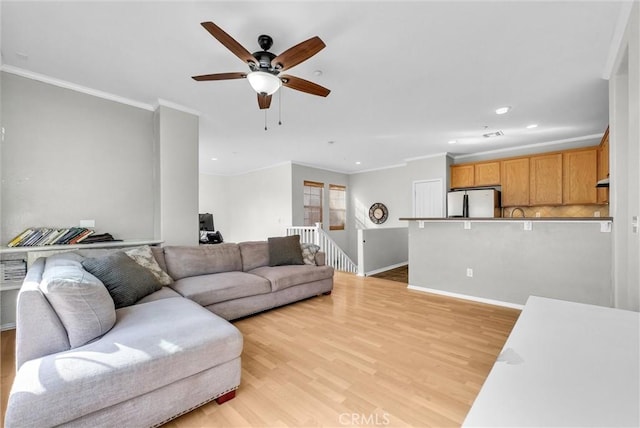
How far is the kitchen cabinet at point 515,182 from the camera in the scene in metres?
5.10

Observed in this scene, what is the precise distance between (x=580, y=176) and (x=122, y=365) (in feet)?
21.3

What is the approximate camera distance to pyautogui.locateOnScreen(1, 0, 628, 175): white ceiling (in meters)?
1.93

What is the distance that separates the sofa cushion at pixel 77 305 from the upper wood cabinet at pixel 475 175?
6236 millimetres

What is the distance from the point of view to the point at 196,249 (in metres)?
3.33

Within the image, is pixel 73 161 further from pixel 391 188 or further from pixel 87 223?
pixel 391 188

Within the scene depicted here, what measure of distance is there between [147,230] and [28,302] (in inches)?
94.5

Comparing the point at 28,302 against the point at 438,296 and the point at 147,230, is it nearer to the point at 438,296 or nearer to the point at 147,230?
the point at 147,230

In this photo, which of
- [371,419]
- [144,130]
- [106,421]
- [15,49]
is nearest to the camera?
[106,421]

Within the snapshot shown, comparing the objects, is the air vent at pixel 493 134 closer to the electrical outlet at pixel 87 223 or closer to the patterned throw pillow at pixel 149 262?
the patterned throw pillow at pixel 149 262

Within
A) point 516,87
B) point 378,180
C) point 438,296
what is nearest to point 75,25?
point 516,87

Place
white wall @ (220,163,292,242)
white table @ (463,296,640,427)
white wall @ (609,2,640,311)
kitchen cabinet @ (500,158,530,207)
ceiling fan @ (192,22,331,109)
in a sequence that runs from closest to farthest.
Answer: white table @ (463,296,640,427) < white wall @ (609,2,640,311) < ceiling fan @ (192,22,331,109) < kitchen cabinet @ (500,158,530,207) < white wall @ (220,163,292,242)

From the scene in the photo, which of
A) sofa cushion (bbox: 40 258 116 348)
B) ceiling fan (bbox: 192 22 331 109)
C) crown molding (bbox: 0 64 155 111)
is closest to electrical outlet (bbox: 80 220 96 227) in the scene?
crown molding (bbox: 0 64 155 111)

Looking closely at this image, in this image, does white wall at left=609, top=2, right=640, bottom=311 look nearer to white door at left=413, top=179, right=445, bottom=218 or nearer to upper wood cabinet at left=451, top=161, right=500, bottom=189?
upper wood cabinet at left=451, top=161, right=500, bottom=189
